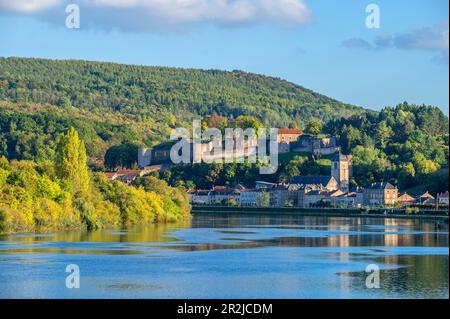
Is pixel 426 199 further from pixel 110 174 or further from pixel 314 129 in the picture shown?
pixel 314 129

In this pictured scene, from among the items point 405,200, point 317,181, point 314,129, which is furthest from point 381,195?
point 314,129

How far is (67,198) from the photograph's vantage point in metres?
43.8

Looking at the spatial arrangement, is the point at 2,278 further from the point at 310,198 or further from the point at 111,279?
the point at 310,198

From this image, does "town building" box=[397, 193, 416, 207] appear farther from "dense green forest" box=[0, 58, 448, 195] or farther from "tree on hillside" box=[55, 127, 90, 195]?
"tree on hillside" box=[55, 127, 90, 195]

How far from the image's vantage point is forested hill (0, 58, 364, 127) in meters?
160

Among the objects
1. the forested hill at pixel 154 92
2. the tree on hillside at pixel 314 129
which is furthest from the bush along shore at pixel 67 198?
the forested hill at pixel 154 92

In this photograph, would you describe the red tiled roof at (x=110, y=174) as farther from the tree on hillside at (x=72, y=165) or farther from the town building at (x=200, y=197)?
the tree on hillside at (x=72, y=165)

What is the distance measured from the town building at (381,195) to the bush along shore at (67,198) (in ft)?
114

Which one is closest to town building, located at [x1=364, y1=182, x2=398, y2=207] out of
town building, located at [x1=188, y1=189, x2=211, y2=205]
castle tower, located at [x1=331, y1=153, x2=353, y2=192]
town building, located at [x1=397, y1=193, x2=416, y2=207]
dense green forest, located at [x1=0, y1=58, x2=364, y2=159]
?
town building, located at [x1=397, y1=193, x2=416, y2=207]

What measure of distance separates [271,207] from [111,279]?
64761 millimetres

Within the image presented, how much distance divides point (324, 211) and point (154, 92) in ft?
304
